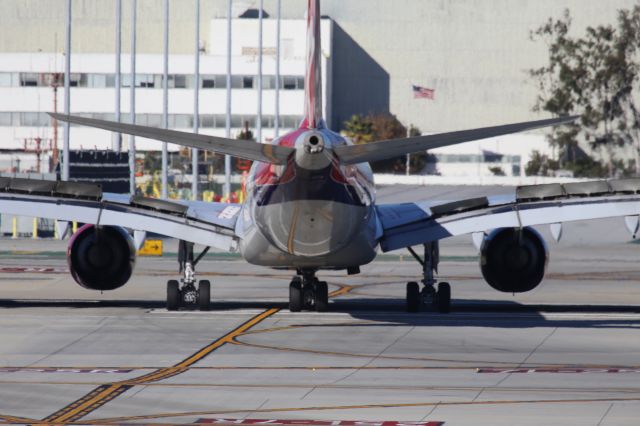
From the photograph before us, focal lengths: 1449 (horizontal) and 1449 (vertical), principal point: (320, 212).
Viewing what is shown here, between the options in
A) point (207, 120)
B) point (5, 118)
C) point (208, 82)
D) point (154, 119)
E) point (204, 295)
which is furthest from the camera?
point (5, 118)

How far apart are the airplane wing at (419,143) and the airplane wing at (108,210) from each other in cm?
738

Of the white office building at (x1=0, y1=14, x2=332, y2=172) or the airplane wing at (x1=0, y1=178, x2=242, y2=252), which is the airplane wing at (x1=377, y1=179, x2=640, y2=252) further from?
the white office building at (x1=0, y1=14, x2=332, y2=172)

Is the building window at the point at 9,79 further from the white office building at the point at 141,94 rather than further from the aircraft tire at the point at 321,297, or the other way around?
the aircraft tire at the point at 321,297

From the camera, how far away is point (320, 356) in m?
29.1

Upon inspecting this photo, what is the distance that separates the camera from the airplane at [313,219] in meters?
30.6

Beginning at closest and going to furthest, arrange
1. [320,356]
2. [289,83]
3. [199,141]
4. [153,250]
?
[199,141]
[320,356]
[153,250]
[289,83]

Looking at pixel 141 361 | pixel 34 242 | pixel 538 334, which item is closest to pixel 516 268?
pixel 538 334

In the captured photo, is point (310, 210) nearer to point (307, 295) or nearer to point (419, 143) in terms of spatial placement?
point (419, 143)

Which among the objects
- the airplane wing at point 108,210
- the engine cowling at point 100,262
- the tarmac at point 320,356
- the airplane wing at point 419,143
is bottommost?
the tarmac at point 320,356

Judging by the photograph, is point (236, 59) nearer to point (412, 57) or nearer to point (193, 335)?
point (412, 57)

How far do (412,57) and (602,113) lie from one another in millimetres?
23112

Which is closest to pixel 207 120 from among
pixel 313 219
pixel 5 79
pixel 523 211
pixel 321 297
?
pixel 5 79

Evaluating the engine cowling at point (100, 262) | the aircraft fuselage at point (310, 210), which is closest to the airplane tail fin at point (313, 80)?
the aircraft fuselage at point (310, 210)

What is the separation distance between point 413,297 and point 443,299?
79 centimetres
